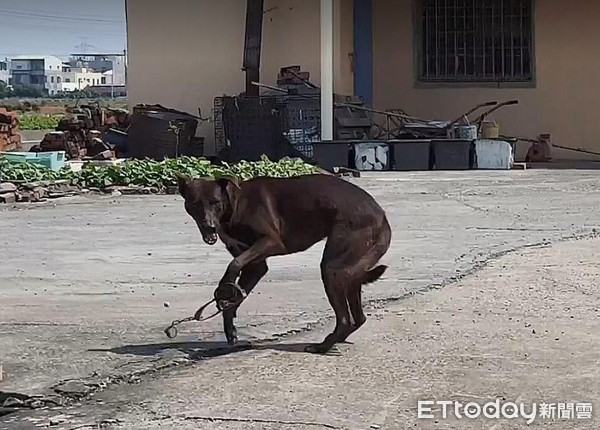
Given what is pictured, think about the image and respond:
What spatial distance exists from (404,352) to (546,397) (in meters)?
1.16

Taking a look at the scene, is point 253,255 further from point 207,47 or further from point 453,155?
point 207,47

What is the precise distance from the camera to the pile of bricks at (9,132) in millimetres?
22234

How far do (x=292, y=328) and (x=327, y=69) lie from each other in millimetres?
12275

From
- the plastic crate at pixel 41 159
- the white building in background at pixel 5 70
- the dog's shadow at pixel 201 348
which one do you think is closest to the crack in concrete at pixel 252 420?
the dog's shadow at pixel 201 348

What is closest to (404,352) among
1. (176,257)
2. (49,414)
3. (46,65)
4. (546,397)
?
(546,397)

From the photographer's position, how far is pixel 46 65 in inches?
2393

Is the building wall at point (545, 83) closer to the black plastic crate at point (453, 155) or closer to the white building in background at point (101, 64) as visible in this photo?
the black plastic crate at point (453, 155)

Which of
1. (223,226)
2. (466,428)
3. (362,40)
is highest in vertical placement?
(362,40)

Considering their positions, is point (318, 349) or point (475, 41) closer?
point (318, 349)

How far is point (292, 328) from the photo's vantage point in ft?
25.0

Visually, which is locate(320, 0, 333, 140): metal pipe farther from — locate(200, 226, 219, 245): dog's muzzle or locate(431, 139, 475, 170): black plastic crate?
locate(200, 226, 219, 245): dog's muzzle

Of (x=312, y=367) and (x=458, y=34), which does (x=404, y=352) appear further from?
(x=458, y=34)

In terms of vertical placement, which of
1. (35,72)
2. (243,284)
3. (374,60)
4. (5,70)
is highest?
(35,72)

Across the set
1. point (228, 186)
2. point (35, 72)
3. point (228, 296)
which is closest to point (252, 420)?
point (228, 296)
